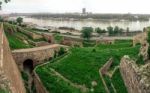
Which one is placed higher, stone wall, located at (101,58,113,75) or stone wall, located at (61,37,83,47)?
stone wall, located at (101,58,113,75)

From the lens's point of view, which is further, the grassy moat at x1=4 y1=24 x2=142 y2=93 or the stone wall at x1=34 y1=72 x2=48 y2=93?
the stone wall at x1=34 y1=72 x2=48 y2=93

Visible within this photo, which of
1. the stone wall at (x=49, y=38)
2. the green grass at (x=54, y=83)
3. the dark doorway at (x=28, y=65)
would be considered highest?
the green grass at (x=54, y=83)

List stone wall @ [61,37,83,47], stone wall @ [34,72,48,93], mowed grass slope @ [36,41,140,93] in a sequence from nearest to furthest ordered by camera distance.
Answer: stone wall @ [34,72,48,93], mowed grass slope @ [36,41,140,93], stone wall @ [61,37,83,47]

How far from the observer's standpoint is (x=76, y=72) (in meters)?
28.2

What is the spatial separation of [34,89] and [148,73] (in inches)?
517

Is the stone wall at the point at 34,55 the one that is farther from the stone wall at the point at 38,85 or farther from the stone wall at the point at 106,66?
the stone wall at the point at 106,66

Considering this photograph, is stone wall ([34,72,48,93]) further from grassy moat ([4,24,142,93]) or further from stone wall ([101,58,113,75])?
stone wall ([101,58,113,75])

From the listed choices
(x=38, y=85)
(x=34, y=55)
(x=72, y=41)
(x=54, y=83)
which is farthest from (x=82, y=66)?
(x=72, y=41)

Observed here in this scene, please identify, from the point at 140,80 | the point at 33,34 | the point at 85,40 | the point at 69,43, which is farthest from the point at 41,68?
the point at 85,40

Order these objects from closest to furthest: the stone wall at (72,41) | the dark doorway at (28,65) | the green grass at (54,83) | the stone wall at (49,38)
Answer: the green grass at (54,83) → the dark doorway at (28,65) → the stone wall at (49,38) → the stone wall at (72,41)

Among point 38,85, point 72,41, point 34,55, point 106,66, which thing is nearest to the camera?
point 38,85

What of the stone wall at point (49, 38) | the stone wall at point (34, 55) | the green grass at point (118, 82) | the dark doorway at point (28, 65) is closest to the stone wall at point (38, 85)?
the stone wall at point (34, 55)

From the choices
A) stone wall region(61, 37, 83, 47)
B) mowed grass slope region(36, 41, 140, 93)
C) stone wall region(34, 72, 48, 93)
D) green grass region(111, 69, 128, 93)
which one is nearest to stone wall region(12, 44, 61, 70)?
mowed grass slope region(36, 41, 140, 93)

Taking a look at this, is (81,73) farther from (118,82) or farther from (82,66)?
(118,82)
